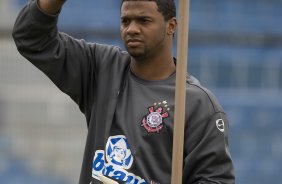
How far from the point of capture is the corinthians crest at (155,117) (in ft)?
7.09

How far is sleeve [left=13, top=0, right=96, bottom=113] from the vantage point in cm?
212

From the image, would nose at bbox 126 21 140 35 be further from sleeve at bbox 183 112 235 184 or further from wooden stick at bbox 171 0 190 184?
sleeve at bbox 183 112 235 184

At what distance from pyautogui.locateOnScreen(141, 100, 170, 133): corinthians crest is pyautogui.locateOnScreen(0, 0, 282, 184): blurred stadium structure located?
288 inches

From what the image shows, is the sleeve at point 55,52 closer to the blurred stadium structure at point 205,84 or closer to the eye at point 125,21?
the eye at point 125,21

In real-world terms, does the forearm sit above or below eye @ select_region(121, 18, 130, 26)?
above

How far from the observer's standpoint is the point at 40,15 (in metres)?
2.10

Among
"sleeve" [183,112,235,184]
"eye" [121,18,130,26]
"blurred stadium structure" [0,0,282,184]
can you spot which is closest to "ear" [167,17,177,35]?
"eye" [121,18,130,26]

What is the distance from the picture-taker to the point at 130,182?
214 cm

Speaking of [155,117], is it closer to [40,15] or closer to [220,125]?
[220,125]

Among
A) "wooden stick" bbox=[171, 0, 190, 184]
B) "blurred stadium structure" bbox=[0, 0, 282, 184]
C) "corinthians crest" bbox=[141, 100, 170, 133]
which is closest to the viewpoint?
"wooden stick" bbox=[171, 0, 190, 184]

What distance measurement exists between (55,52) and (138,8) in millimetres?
221

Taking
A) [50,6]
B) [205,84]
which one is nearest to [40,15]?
[50,6]

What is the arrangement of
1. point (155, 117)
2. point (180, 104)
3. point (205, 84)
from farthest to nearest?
point (205, 84) → point (155, 117) → point (180, 104)

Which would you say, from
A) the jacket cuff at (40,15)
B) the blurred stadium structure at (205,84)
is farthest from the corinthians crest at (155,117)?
the blurred stadium structure at (205,84)
